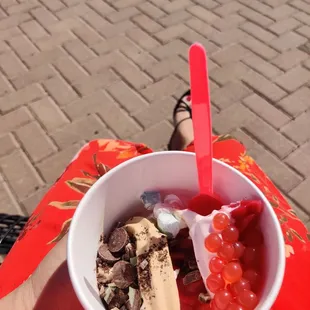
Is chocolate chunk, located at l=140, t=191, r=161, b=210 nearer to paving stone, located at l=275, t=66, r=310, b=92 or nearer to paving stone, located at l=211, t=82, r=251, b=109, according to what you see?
paving stone, located at l=211, t=82, r=251, b=109

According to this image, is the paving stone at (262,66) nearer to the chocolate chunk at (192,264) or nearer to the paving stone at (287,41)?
the paving stone at (287,41)

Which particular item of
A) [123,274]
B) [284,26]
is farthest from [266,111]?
[123,274]

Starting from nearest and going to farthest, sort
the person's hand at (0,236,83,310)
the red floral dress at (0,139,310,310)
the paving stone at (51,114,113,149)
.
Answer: the person's hand at (0,236,83,310) → the red floral dress at (0,139,310,310) → the paving stone at (51,114,113,149)

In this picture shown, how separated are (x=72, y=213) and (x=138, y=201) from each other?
0.36 meters

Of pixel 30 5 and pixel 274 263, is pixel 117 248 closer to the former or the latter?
pixel 274 263

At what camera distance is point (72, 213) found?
1017mm

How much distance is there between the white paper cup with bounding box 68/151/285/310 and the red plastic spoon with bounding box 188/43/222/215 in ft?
0.09

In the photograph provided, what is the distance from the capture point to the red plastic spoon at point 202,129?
1.73 feet

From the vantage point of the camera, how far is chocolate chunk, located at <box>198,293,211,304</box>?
0.59 metres

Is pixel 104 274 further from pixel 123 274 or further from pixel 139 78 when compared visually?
pixel 139 78

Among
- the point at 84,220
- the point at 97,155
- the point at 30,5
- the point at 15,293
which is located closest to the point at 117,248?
the point at 84,220

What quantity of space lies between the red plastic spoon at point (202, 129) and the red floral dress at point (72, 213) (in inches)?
11.6

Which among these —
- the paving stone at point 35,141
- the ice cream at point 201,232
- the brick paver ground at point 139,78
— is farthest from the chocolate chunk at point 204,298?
the paving stone at point 35,141

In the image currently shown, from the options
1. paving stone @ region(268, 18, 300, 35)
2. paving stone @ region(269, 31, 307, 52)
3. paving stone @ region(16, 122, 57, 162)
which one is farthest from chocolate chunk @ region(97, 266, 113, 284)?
paving stone @ region(268, 18, 300, 35)
